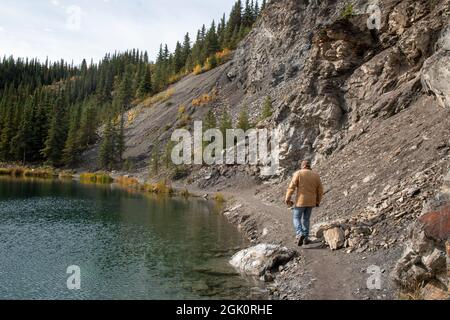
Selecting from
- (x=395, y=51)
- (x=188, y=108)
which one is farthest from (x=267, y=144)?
(x=188, y=108)

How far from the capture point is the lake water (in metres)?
14.9

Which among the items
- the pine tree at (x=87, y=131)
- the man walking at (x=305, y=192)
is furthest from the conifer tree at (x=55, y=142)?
the man walking at (x=305, y=192)

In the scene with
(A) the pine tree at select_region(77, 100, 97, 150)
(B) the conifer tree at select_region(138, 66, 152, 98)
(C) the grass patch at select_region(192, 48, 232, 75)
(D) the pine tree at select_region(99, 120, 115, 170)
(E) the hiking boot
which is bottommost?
(E) the hiking boot

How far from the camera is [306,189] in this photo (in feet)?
51.7

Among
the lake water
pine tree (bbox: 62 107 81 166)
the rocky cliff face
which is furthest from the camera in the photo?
pine tree (bbox: 62 107 81 166)

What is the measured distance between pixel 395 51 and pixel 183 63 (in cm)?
10431

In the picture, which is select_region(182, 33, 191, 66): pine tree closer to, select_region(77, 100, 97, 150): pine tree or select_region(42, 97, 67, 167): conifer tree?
select_region(77, 100, 97, 150): pine tree

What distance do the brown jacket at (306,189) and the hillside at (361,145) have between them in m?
1.39

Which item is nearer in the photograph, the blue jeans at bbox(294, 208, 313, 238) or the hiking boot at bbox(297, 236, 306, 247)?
the blue jeans at bbox(294, 208, 313, 238)

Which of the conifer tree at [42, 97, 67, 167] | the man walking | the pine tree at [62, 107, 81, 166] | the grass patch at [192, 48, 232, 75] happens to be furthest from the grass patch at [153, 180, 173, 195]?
the grass patch at [192, 48, 232, 75]

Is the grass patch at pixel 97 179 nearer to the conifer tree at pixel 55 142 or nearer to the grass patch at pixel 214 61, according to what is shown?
the conifer tree at pixel 55 142

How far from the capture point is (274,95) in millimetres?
68812

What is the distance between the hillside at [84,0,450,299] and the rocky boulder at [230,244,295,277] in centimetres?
73

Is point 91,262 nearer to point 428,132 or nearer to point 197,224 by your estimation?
point 197,224
